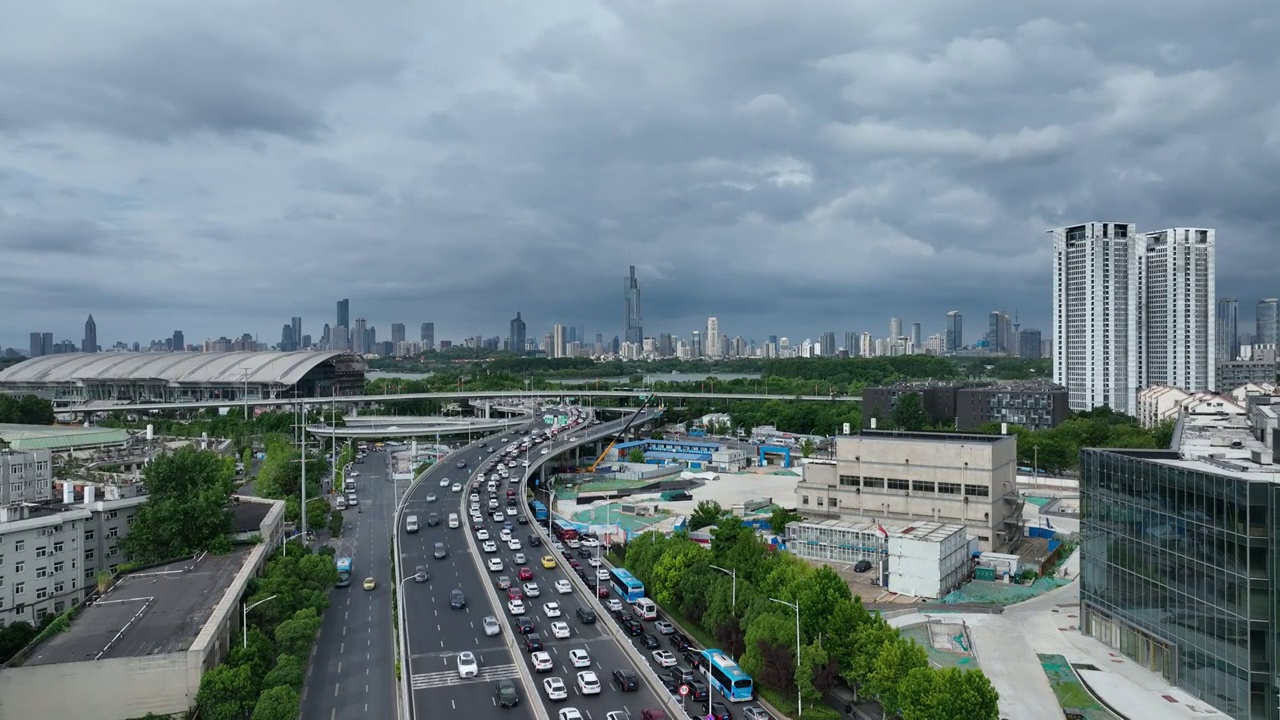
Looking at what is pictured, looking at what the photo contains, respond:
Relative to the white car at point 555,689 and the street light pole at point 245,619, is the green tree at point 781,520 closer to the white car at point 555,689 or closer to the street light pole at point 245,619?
the white car at point 555,689

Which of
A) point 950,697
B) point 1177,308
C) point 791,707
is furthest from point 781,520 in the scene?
point 1177,308

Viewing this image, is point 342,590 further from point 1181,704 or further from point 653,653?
point 1181,704

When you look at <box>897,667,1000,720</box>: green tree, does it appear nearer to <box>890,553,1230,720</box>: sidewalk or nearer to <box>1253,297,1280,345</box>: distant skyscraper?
<box>890,553,1230,720</box>: sidewalk

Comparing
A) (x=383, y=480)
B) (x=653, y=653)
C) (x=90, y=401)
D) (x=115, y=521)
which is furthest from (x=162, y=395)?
(x=653, y=653)

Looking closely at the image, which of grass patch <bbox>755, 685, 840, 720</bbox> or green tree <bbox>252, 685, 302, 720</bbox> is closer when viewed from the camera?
green tree <bbox>252, 685, 302, 720</bbox>

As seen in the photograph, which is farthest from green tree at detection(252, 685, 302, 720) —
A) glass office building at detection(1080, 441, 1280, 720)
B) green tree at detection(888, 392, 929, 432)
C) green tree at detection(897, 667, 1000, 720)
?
green tree at detection(888, 392, 929, 432)

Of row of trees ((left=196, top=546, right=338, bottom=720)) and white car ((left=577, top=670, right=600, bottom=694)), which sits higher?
row of trees ((left=196, top=546, right=338, bottom=720))
